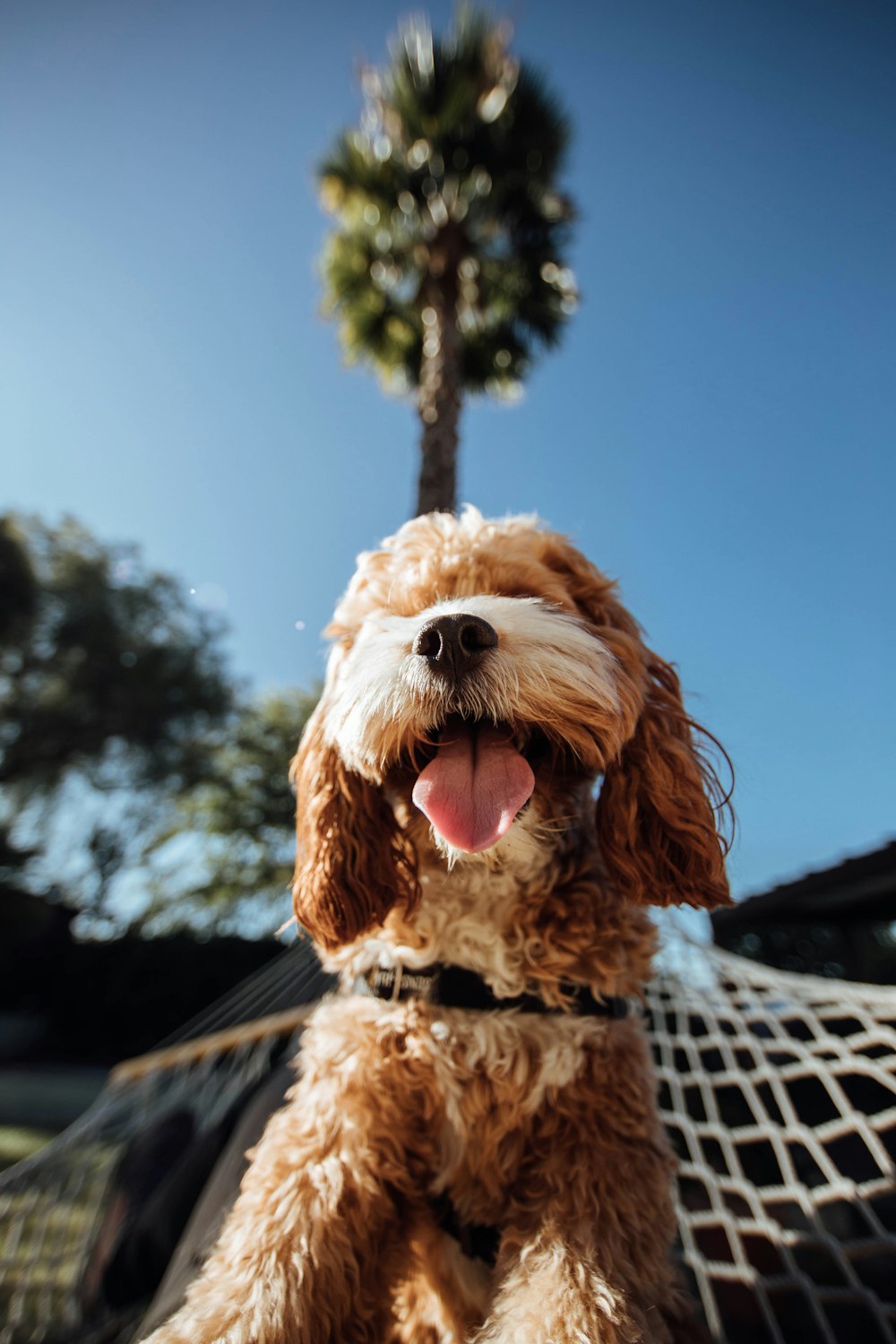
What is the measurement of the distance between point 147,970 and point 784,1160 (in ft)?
60.2

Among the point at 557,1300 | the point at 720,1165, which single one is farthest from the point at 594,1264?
the point at 720,1165

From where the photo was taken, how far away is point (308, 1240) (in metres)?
1.43

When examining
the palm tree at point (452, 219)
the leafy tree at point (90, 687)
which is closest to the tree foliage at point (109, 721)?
the leafy tree at point (90, 687)

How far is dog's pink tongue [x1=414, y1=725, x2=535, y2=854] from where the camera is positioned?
5.09ft

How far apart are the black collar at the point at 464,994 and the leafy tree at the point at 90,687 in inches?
774

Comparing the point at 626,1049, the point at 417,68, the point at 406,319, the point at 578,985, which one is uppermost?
the point at 417,68

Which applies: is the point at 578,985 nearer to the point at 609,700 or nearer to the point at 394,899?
the point at 394,899

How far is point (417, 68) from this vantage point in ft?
25.1

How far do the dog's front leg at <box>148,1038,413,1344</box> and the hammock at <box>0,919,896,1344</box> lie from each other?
118 centimetres

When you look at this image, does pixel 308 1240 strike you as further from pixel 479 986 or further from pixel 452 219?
pixel 452 219

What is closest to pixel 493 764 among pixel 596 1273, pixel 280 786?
pixel 596 1273

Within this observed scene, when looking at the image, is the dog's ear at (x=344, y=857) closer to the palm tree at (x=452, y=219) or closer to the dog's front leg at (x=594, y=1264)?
the dog's front leg at (x=594, y=1264)

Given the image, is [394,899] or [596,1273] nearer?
[596,1273]

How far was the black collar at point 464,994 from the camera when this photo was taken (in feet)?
5.57
